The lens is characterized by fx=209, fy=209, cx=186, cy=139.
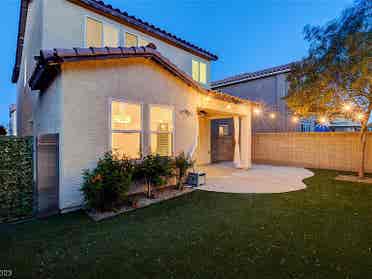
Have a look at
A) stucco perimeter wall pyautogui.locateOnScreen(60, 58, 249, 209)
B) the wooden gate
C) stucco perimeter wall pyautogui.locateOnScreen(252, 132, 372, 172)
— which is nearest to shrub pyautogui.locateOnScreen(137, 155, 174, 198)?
stucco perimeter wall pyautogui.locateOnScreen(60, 58, 249, 209)

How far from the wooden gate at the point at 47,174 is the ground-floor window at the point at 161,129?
2.72m

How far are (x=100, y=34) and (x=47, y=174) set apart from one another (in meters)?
5.65

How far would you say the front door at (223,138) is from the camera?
47.8ft

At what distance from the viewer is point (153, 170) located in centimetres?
605

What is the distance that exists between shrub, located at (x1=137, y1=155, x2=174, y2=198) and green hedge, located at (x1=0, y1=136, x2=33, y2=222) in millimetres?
2607

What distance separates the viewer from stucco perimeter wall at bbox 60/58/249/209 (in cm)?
500

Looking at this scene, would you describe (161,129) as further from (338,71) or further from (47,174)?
(338,71)

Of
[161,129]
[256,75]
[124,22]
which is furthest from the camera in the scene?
[256,75]

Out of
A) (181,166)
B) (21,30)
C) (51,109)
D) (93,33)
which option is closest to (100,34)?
(93,33)

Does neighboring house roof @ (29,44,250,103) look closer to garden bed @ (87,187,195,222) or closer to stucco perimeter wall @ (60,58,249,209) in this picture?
stucco perimeter wall @ (60,58,249,209)

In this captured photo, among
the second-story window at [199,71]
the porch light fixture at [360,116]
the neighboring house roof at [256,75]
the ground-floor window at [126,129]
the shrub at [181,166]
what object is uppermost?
the neighboring house roof at [256,75]

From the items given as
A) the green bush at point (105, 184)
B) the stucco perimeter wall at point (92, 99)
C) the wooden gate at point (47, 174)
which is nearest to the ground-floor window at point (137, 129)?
the stucco perimeter wall at point (92, 99)

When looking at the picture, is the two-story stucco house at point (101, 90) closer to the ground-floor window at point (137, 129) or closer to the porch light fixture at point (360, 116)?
the ground-floor window at point (137, 129)

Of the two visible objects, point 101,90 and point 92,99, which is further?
point 101,90
